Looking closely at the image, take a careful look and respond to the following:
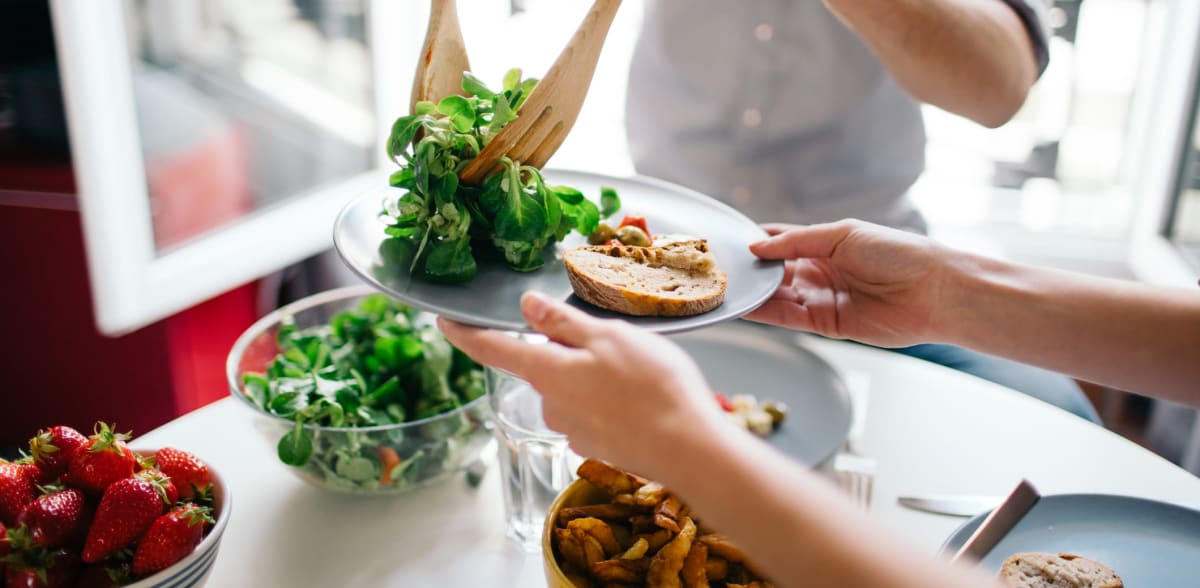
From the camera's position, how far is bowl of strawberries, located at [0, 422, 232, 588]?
2.60 feet

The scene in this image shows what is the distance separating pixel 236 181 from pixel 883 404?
1672 millimetres

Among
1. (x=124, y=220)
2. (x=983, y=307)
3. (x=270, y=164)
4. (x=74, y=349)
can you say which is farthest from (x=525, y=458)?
(x=270, y=164)

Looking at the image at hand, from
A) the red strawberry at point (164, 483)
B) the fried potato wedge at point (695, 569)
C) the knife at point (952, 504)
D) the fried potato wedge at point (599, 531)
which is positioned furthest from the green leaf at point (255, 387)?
the knife at point (952, 504)

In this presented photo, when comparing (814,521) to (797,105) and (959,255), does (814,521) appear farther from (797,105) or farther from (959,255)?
(797,105)

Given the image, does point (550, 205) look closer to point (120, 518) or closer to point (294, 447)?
point (294, 447)

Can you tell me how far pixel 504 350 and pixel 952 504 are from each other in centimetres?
59

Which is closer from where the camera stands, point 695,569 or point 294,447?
point 695,569

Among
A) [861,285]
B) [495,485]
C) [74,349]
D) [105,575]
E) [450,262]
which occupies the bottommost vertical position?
[74,349]

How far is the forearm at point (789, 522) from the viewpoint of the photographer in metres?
0.62

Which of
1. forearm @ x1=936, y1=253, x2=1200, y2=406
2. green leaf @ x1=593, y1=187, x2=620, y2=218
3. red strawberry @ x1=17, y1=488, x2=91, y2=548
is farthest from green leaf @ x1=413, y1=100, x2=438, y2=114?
forearm @ x1=936, y1=253, x2=1200, y2=406

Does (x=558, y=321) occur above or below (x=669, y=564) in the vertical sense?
above

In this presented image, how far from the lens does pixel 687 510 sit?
88 centimetres

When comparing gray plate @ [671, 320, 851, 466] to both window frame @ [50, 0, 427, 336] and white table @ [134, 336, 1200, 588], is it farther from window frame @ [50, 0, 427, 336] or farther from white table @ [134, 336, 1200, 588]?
window frame @ [50, 0, 427, 336]

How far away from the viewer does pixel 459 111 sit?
978mm
